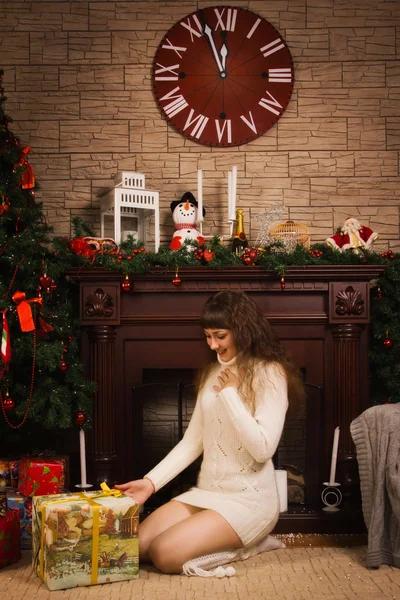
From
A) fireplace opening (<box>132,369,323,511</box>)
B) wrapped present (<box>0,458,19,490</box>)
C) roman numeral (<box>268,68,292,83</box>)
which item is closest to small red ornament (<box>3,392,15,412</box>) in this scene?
wrapped present (<box>0,458,19,490</box>)

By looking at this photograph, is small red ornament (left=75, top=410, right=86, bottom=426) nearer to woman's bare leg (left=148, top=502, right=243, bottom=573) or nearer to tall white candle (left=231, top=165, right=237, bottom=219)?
woman's bare leg (left=148, top=502, right=243, bottom=573)

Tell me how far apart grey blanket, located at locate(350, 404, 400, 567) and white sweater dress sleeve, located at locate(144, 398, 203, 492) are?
0.65 m

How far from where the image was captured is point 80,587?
8.95ft

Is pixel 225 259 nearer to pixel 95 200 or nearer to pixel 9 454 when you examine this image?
pixel 95 200

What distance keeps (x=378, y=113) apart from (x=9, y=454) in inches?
106

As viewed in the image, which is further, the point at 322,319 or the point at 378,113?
the point at 378,113

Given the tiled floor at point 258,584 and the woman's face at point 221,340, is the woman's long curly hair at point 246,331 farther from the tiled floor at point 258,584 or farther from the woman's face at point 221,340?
the tiled floor at point 258,584

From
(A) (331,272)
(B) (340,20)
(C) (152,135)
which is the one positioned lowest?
(A) (331,272)

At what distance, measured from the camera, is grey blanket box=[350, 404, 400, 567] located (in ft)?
9.55

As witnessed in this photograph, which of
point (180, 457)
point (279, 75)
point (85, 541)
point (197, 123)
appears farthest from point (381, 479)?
point (279, 75)

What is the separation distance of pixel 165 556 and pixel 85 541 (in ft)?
0.97

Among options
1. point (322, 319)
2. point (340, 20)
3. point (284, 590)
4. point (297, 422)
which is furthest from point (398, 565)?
point (340, 20)

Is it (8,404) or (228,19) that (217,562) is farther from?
(228,19)

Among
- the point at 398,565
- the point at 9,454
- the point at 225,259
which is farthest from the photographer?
the point at 9,454
